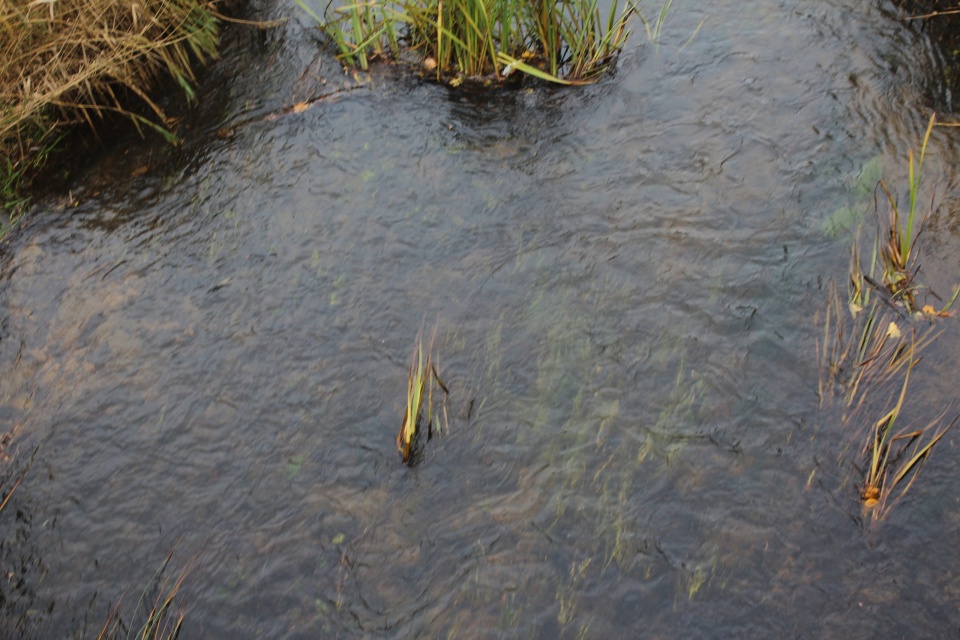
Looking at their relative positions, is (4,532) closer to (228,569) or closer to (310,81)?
(228,569)

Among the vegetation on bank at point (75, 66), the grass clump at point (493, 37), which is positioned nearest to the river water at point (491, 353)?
the grass clump at point (493, 37)

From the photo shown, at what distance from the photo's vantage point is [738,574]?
317 centimetres

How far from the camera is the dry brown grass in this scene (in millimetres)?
4738

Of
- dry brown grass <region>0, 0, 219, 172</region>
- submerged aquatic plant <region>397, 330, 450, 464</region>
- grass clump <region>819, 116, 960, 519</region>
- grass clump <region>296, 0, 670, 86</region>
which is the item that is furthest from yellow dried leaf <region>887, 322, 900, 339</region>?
dry brown grass <region>0, 0, 219, 172</region>

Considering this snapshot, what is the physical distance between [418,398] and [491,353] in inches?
24.4

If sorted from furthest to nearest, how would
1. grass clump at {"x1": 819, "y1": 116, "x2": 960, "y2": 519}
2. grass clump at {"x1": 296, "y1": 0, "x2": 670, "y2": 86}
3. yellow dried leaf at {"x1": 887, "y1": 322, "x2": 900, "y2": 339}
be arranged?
grass clump at {"x1": 296, "y1": 0, "x2": 670, "y2": 86}
yellow dried leaf at {"x1": 887, "y1": 322, "x2": 900, "y2": 339}
grass clump at {"x1": 819, "y1": 116, "x2": 960, "y2": 519}

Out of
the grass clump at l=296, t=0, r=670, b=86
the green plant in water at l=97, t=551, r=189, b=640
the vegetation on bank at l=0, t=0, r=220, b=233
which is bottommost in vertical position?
the green plant in water at l=97, t=551, r=189, b=640

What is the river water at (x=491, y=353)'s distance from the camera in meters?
3.20

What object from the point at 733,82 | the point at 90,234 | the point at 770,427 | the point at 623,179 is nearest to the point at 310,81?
the point at 90,234

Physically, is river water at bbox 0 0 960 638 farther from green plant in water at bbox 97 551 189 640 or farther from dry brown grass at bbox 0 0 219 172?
dry brown grass at bbox 0 0 219 172

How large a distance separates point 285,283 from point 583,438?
183 centimetres

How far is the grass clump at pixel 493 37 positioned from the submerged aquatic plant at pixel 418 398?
2103 mm

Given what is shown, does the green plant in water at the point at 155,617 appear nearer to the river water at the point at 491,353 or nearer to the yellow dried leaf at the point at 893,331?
the river water at the point at 491,353

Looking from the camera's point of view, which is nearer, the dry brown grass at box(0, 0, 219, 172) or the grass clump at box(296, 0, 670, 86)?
the dry brown grass at box(0, 0, 219, 172)
